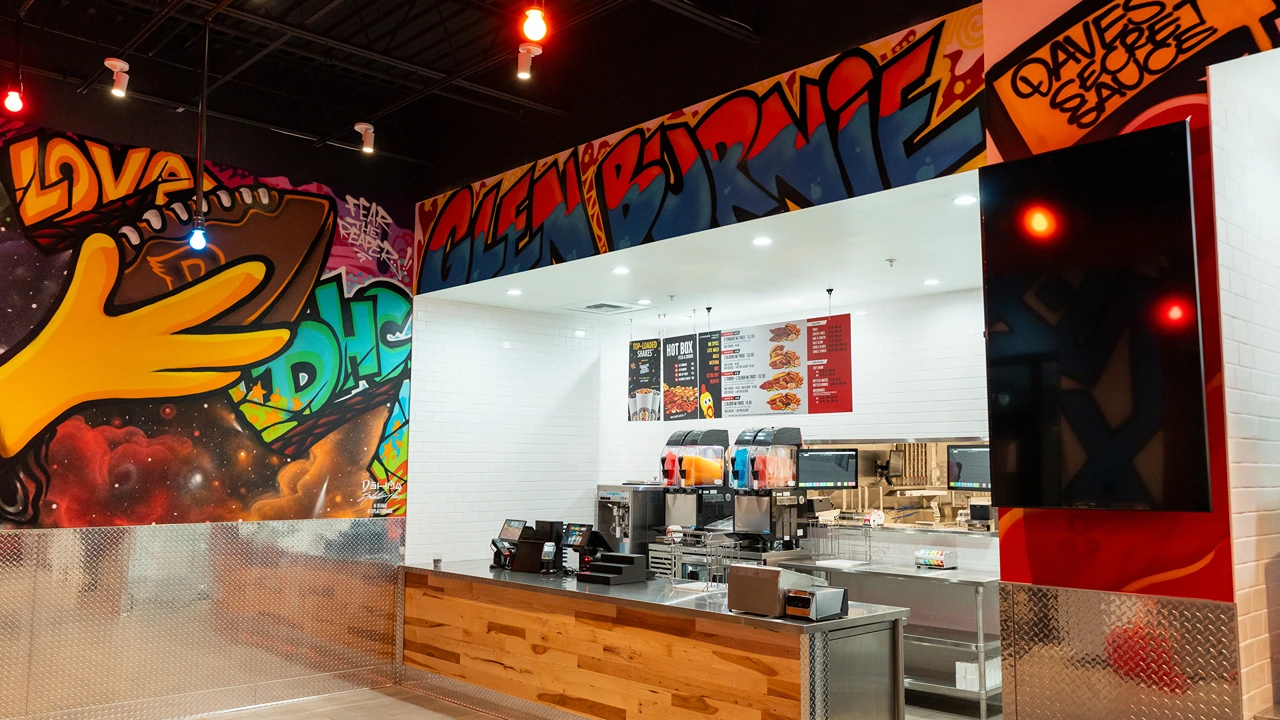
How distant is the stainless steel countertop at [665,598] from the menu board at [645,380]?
2.29 metres

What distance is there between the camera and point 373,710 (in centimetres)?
611

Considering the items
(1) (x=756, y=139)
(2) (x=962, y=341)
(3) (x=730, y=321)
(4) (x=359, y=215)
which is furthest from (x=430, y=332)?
(2) (x=962, y=341)

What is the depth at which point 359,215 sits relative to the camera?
715cm

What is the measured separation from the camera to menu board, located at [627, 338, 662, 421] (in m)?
8.27

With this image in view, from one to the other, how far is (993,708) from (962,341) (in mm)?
2533

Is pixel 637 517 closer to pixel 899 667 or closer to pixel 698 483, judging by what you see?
pixel 698 483

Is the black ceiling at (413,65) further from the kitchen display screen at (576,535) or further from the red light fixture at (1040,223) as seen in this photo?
the kitchen display screen at (576,535)

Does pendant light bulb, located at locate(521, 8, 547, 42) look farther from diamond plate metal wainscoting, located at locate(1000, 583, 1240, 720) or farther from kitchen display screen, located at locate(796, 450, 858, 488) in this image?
kitchen display screen, located at locate(796, 450, 858, 488)

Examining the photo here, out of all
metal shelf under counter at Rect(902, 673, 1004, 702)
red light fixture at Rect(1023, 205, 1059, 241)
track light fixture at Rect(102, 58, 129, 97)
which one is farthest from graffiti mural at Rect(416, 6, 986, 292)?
metal shelf under counter at Rect(902, 673, 1004, 702)

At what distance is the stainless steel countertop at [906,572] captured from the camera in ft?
18.8

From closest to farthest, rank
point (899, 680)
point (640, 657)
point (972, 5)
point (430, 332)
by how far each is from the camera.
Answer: point (972, 5), point (899, 680), point (640, 657), point (430, 332)

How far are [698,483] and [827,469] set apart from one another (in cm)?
97

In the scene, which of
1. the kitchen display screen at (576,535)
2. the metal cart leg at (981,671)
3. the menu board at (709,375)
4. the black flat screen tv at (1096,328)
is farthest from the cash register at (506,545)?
the black flat screen tv at (1096,328)

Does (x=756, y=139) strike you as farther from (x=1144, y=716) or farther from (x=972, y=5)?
(x=1144, y=716)
